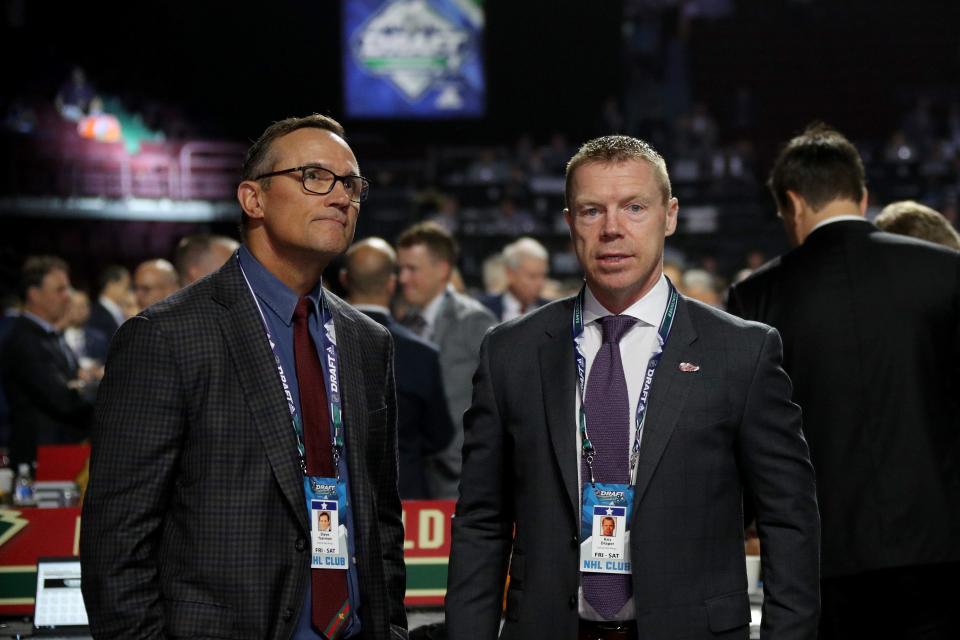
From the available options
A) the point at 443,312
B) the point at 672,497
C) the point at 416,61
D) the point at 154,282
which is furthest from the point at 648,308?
the point at 416,61

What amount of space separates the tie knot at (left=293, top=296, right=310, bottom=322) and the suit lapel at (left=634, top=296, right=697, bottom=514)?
638 mm

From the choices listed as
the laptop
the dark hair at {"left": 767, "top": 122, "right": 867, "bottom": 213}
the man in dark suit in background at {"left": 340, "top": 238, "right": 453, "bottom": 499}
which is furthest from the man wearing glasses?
the man in dark suit in background at {"left": 340, "top": 238, "right": 453, "bottom": 499}

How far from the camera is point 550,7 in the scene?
672 inches

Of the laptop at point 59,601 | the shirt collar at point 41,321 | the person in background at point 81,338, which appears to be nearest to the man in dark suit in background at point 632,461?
the laptop at point 59,601

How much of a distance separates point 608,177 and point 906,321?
3.67 ft

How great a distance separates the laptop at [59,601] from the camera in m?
2.68

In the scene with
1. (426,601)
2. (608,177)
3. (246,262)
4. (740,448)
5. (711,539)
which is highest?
(608,177)

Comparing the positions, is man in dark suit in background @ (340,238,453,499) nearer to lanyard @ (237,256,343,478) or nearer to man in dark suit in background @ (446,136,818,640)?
lanyard @ (237,256,343,478)

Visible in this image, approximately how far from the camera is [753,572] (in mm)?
2822

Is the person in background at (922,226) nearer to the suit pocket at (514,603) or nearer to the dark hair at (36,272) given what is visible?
the suit pocket at (514,603)

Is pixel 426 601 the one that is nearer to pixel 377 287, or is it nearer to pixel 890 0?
pixel 377 287

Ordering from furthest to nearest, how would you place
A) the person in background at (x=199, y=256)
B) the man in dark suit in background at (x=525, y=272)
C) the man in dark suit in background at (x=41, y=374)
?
the man in dark suit in background at (x=525, y=272), the man in dark suit in background at (x=41, y=374), the person in background at (x=199, y=256)

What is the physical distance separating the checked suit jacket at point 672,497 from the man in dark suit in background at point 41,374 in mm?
3954

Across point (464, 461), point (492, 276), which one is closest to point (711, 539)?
point (464, 461)
